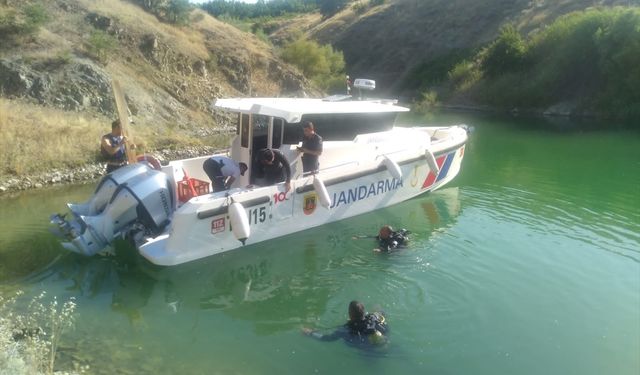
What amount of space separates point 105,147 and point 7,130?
5909 millimetres

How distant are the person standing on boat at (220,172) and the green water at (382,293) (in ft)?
3.73

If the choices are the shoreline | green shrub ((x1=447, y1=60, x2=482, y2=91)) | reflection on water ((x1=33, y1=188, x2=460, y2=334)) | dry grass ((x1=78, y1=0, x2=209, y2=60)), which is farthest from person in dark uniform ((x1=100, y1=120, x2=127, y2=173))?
green shrub ((x1=447, y1=60, x2=482, y2=91))

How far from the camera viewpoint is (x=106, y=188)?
8500mm

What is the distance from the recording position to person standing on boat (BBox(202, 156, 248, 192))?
9.24 meters

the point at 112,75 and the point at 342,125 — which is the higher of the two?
the point at 342,125

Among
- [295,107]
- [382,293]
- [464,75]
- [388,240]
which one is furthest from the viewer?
[464,75]

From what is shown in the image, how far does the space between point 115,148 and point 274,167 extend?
2.77m

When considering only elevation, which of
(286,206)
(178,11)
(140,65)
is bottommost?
(286,206)

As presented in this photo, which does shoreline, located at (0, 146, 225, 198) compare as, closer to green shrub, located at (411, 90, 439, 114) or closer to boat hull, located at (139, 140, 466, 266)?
boat hull, located at (139, 140, 466, 266)

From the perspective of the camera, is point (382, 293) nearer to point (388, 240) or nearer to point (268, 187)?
point (388, 240)

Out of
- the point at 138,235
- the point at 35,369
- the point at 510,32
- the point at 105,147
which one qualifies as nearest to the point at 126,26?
the point at 105,147

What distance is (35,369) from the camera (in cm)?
484

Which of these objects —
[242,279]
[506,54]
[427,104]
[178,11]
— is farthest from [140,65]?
[506,54]

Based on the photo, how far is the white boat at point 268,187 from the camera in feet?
27.1
